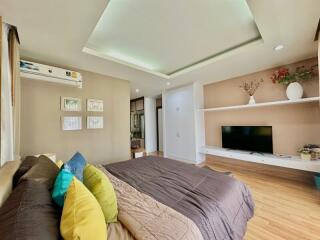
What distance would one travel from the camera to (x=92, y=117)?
10.6ft

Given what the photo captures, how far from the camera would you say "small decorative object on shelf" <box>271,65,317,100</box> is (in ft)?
9.49

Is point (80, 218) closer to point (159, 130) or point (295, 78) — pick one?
point (295, 78)

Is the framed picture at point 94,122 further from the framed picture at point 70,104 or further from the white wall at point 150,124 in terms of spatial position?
the white wall at point 150,124

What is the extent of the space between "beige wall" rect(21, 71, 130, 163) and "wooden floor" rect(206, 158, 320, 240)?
2.88 m

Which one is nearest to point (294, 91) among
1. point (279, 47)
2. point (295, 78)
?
point (295, 78)

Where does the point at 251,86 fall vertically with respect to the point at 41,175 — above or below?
above

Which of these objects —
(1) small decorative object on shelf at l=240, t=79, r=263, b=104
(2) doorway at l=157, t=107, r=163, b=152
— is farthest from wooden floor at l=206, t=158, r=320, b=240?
(2) doorway at l=157, t=107, r=163, b=152

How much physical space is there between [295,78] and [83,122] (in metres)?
4.43

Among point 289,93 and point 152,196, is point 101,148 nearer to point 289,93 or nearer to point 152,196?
point 152,196

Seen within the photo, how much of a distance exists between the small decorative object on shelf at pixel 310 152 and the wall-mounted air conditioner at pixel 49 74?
450 centimetres

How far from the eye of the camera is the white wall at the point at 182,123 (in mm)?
4406

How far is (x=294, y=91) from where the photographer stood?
2.92m

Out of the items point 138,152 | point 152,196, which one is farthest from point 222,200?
point 138,152

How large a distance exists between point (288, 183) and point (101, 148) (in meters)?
3.93
